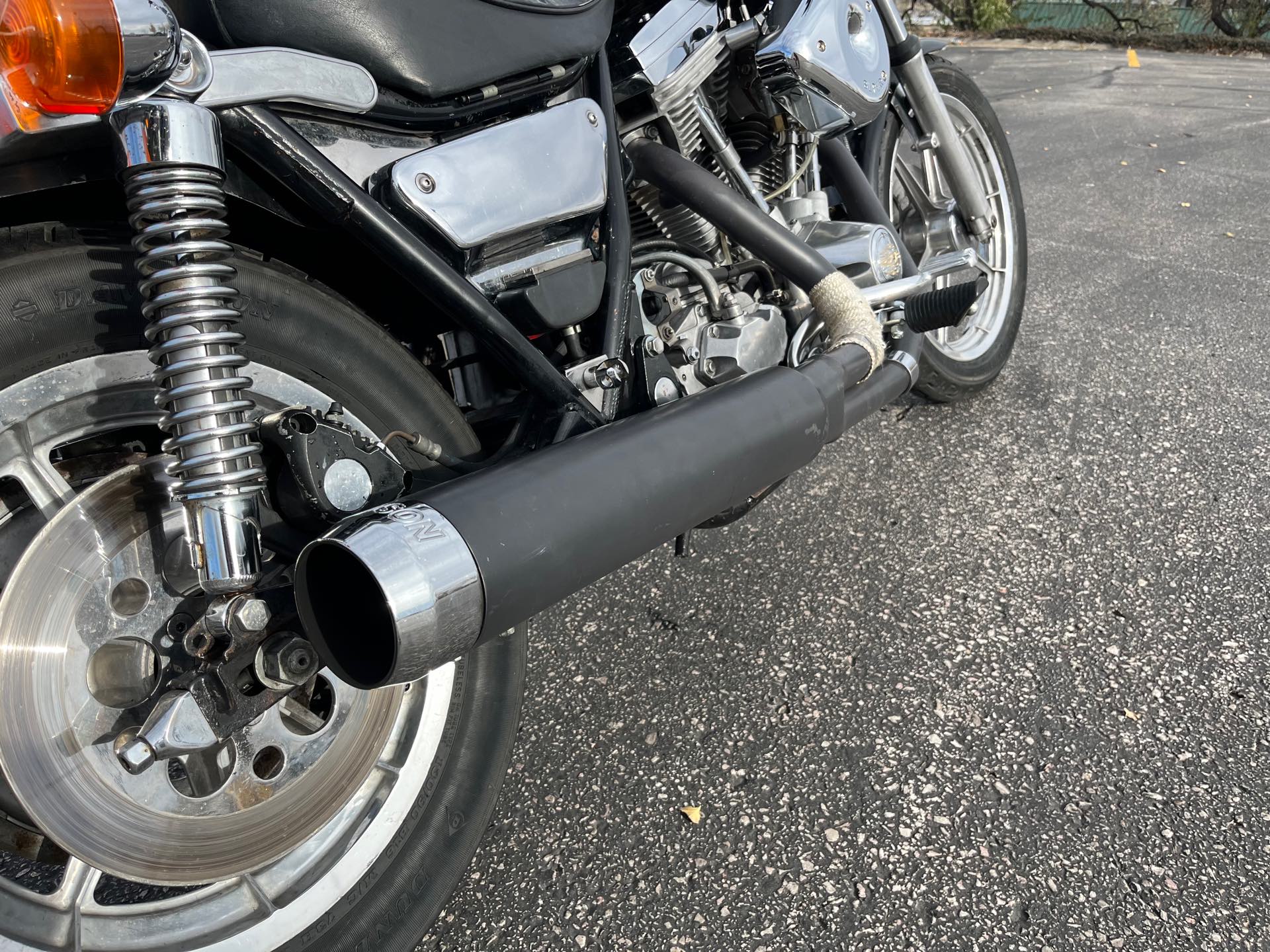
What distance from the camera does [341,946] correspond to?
48.1 inches

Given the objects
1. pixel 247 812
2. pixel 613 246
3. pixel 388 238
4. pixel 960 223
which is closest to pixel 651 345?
pixel 613 246

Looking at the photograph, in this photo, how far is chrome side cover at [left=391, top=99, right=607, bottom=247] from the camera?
1.24m

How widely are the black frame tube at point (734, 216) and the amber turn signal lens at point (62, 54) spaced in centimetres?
105

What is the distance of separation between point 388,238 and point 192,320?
325 millimetres

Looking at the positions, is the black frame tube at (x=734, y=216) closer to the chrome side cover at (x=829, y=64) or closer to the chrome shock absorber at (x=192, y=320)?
the chrome side cover at (x=829, y=64)

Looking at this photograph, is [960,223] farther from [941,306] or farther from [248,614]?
[248,614]

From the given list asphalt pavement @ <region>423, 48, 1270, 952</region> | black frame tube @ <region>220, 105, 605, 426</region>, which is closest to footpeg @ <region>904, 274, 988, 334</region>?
asphalt pavement @ <region>423, 48, 1270, 952</region>

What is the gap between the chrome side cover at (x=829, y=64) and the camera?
5.86ft

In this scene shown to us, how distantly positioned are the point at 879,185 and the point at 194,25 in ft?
5.70

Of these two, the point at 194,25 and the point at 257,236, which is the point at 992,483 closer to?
the point at 257,236

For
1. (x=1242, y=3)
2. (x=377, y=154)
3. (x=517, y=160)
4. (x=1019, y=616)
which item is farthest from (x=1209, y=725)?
(x=1242, y=3)

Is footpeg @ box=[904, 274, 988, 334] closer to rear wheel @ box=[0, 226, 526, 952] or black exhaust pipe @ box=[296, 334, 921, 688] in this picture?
black exhaust pipe @ box=[296, 334, 921, 688]

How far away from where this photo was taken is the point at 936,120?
7.81ft

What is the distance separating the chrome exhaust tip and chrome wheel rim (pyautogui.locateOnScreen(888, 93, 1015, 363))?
1885 mm
